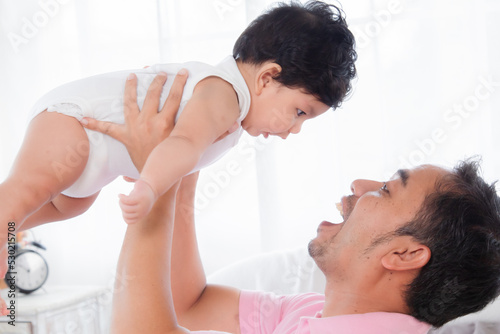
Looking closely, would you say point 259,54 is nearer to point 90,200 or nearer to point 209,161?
point 209,161

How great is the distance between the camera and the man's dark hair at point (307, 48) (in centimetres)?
139

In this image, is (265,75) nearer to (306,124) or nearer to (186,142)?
(186,142)

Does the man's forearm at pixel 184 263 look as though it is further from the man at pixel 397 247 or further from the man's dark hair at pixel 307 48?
the man's dark hair at pixel 307 48

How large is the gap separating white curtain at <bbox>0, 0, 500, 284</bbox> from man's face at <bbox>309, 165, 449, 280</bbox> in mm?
1260

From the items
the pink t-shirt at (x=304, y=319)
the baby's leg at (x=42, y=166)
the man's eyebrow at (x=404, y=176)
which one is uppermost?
the baby's leg at (x=42, y=166)

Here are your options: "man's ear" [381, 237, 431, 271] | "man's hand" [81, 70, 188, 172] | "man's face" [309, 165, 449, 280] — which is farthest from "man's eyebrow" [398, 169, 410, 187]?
"man's hand" [81, 70, 188, 172]

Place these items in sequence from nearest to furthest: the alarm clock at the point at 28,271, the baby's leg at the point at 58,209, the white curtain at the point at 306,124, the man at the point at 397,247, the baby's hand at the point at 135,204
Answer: the baby's hand at the point at 135,204 < the man at the point at 397,247 < the baby's leg at the point at 58,209 < the white curtain at the point at 306,124 < the alarm clock at the point at 28,271

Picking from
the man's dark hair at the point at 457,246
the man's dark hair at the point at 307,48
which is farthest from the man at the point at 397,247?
the man's dark hair at the point at 307,48

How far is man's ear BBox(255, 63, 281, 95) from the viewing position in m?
1.40

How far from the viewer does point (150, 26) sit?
312 cm

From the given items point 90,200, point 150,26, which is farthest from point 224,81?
point 150,26

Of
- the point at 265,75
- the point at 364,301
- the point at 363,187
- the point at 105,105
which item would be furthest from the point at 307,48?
the point at 364,301

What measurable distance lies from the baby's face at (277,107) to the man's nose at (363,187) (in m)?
0.21

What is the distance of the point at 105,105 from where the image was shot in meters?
1.26
